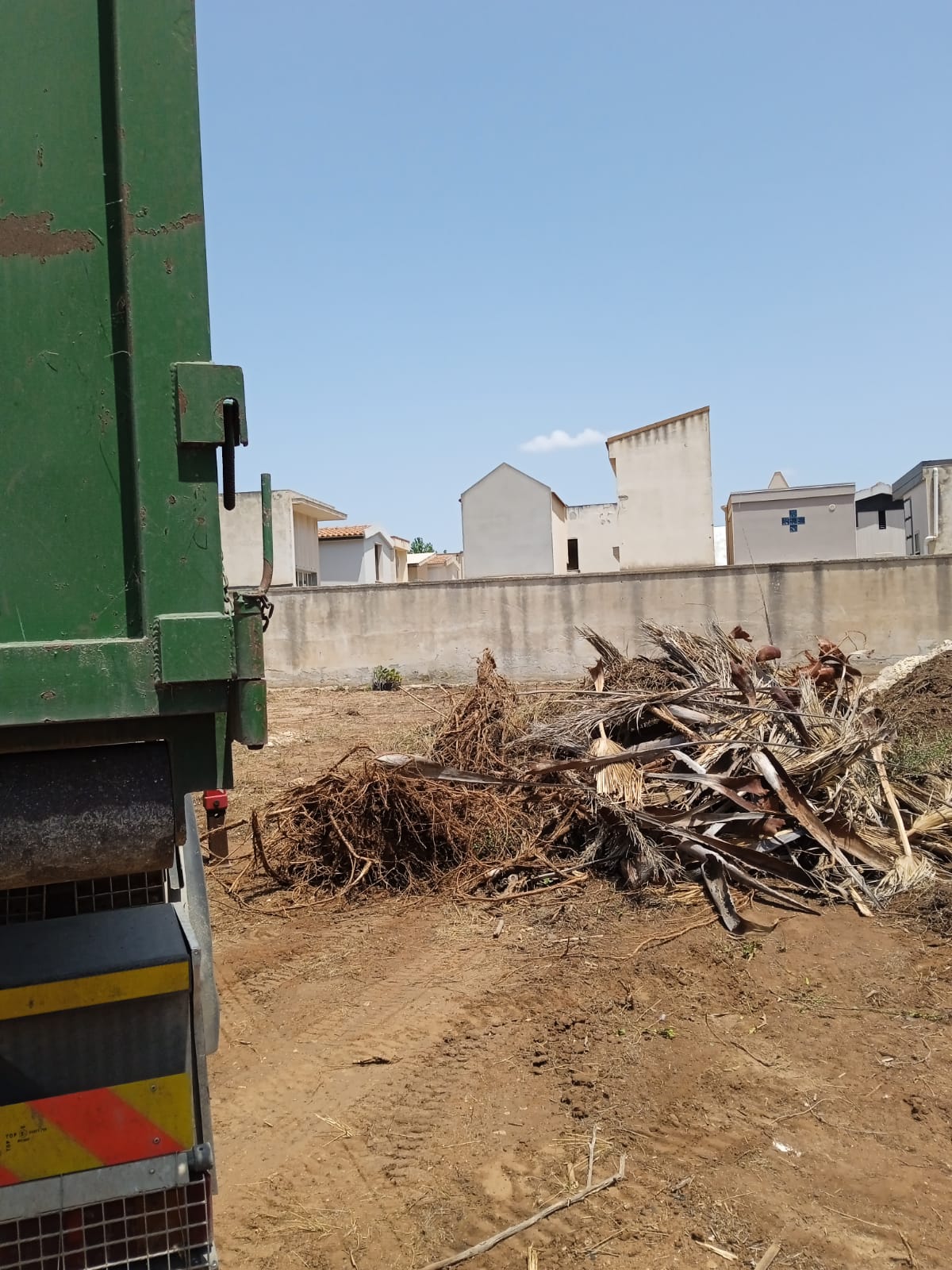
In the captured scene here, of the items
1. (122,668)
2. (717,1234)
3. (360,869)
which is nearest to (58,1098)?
(122,668)

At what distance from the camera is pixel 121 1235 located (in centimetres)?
224

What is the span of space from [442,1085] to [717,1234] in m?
1.40

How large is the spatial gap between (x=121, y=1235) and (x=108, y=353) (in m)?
1.91

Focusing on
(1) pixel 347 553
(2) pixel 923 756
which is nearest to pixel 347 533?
(1) pixel 347 553

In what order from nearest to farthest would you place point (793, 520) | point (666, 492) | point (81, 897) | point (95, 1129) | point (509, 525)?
point (95, 1129) < point (81, 897) < point (666, 492) < point (793, 520) < point (509, 525)

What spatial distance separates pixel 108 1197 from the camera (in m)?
2.20

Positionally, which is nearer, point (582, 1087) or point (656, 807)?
point (582, 1087)

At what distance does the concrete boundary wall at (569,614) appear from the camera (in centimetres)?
1978

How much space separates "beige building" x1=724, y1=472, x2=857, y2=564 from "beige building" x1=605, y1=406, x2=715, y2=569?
4.55 ft

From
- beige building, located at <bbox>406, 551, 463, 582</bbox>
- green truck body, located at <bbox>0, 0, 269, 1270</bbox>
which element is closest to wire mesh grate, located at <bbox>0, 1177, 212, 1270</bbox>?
green truck body, located at <bbox>0, 0, 269, 1270</bbox>

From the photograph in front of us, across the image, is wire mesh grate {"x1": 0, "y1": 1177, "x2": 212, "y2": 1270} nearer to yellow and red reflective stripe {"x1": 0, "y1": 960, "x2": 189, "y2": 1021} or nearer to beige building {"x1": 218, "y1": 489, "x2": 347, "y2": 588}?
yellow and red reflective stripe {"x1": 0, "y1": 960, "x2": 189, "y2": 1021}

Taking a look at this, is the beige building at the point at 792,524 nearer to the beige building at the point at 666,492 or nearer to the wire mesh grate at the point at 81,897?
the beige building at the point at 666,492

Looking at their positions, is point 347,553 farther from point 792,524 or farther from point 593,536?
point 792,524

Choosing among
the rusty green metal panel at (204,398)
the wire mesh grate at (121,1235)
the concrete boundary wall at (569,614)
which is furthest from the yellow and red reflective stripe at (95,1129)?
the concrete boundary wall at (569,614)
